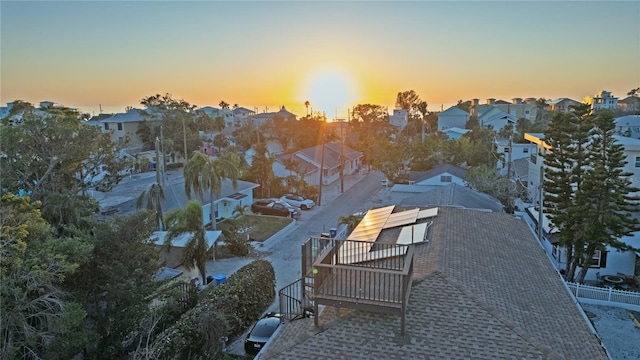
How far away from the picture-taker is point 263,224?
28484 mm

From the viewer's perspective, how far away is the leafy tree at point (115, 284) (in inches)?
452

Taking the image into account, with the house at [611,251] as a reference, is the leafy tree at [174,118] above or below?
above

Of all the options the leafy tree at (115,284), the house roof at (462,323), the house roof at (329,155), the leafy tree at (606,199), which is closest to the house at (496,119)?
the house roof at (329,155)

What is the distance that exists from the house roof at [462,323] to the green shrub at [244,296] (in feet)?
16.2

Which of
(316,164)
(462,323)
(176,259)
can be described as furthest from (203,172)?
(316,164)

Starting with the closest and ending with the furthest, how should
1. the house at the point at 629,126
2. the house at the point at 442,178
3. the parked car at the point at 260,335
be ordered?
the parked car at the point at 260,335 → the house at the point at 629,126 → the house at the point at 442,178

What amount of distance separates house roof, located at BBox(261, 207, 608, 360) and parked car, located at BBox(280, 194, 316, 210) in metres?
22.0

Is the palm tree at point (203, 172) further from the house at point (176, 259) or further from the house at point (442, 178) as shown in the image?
the house at point (442, 178)

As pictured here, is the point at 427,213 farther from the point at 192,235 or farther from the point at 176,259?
the point at 176,259

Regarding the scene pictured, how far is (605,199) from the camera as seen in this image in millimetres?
17125

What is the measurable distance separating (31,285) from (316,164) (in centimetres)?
3533

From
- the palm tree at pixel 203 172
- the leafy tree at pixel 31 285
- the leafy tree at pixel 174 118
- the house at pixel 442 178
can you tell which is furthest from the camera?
the leafy tree at pixel 174 118

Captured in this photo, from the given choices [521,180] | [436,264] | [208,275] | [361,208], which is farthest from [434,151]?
[436,264]

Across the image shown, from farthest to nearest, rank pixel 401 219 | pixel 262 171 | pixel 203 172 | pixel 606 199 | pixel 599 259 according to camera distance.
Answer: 1. pixel 262 171
2. pixel 203 172
3. pixel 599 259
4. pixel 606 199
5. pixel 401 219
